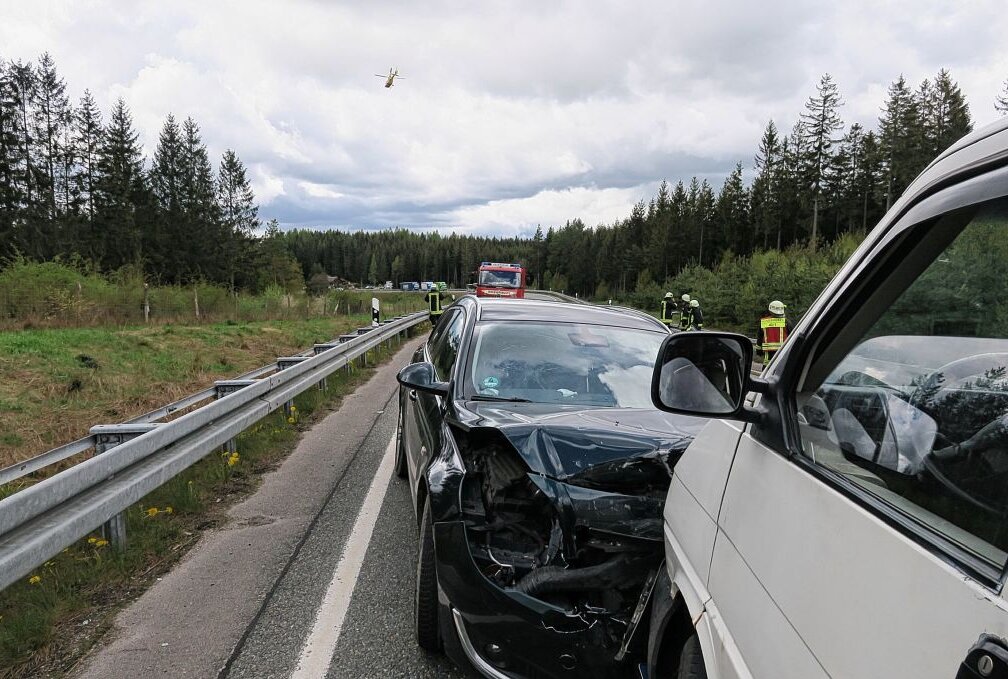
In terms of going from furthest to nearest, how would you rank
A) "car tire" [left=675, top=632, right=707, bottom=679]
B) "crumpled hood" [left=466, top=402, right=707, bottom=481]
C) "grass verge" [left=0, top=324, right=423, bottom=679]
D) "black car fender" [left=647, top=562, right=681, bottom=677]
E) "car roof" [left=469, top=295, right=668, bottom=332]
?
"car roof" [left=469, top=295, right=668, bottom=332], "grass verge" [left=0, top=324, right=423, bottom=679], "crumpled hood" [left=466, top=402, right=707, bottom=481], "black car fender" [left=647, top=562, right=681, bottom=677], "car tire" [left=675, top=632, right=707, bottom=679]

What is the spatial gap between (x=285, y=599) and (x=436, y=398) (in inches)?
58.1

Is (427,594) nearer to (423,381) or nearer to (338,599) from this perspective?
(338,599)

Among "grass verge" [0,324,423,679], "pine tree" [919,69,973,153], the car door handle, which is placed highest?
"pine tree" [919,69,973,153]

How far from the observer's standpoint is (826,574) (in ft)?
3.92

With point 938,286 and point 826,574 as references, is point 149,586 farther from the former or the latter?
point 938,286

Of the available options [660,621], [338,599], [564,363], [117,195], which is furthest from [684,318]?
[117,195]

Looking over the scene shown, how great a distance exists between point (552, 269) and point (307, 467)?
452 ft

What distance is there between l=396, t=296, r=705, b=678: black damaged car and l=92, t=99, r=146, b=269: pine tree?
183ft

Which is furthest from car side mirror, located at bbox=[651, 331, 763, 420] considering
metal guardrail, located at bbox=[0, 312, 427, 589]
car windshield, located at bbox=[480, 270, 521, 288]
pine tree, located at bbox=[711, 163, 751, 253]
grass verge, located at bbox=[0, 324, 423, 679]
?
pine tree, located at bbox=[711, 163, 751, 253]

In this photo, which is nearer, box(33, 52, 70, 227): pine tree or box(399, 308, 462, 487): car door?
box(399, 308, 462, 487): car door

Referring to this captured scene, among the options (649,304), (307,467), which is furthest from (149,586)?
(649,304)

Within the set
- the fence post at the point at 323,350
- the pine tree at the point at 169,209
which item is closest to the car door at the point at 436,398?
the fence post at the point at 323,350

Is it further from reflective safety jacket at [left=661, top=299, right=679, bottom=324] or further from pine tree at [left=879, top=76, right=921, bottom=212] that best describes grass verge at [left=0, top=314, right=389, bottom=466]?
pine tree at [left=879, top=76, right=921, bottom=212]

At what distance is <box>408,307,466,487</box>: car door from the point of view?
3.57 meters
